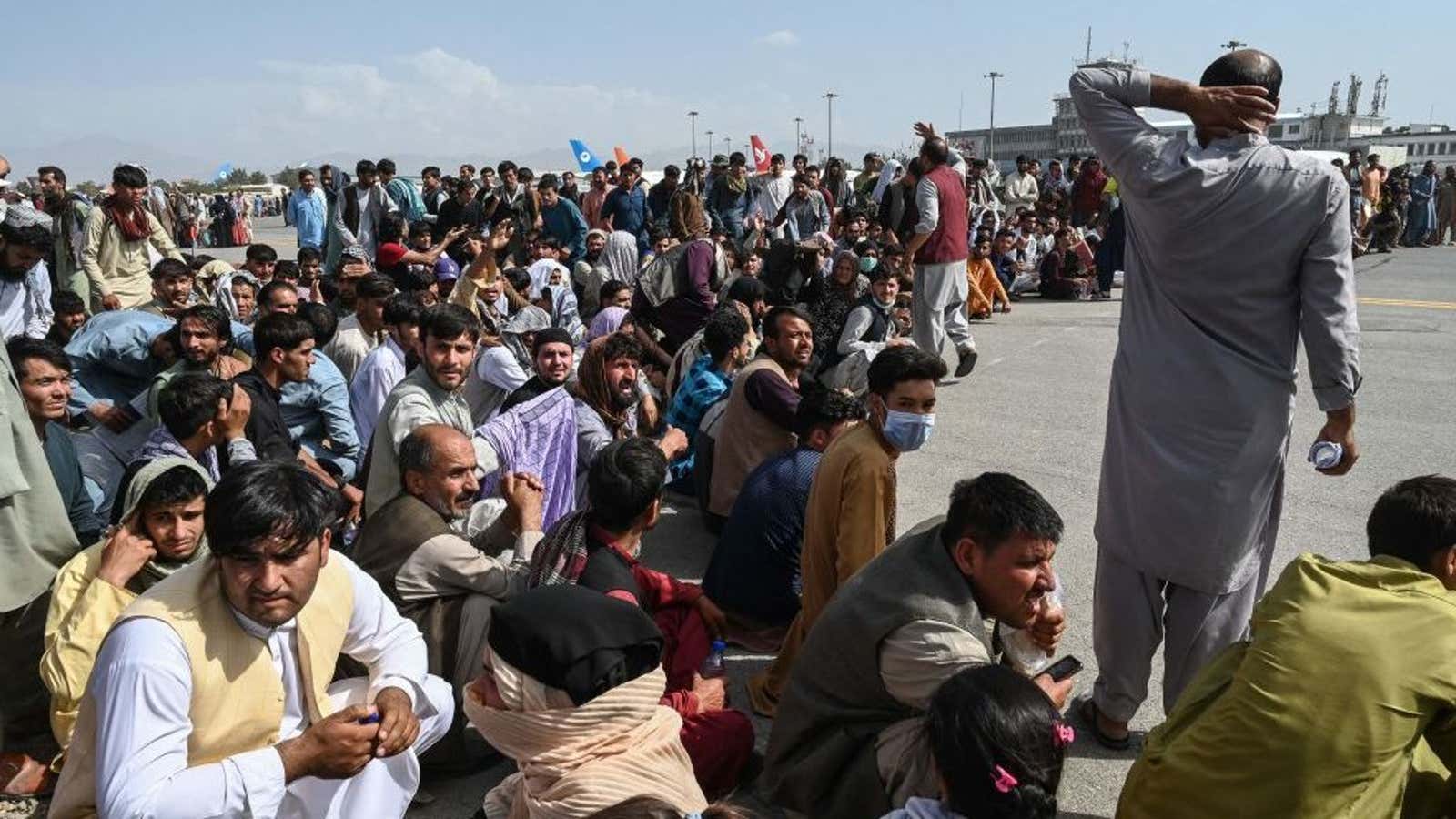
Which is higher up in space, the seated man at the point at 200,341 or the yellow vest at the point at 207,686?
the seated man at the point at 200,341

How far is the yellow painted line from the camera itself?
12.5 metres

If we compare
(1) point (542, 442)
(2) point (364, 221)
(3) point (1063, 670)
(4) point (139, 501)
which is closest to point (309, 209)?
(2) point (364, 221)

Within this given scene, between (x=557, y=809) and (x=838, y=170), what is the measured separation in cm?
1403

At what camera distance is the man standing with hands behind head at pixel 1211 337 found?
9.25 feet

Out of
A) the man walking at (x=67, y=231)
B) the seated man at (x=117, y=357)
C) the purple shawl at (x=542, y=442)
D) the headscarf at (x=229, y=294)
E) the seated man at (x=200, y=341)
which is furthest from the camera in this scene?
the man walking at (x=67, y=231)

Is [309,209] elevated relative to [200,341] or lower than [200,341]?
elevated

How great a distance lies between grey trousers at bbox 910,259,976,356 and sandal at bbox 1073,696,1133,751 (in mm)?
5072

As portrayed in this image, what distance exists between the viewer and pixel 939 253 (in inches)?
325

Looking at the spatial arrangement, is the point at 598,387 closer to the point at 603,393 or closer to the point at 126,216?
the point at 603,393

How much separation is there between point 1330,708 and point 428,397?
11.4 ft

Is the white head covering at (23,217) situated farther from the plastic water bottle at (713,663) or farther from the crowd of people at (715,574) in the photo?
the plastic water bottle at (713,663)

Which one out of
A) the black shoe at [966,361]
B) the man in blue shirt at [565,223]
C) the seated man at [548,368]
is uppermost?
the man in blue shirt at [565,223]

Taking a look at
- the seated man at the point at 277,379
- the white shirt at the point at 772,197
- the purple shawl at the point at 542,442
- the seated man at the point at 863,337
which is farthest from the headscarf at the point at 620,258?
the purple shawl at the point at 542,442

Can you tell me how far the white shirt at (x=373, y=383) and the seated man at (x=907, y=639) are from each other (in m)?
3.44
